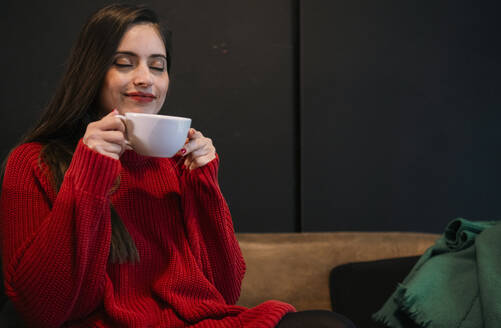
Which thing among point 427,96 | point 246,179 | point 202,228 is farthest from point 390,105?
point 202,228

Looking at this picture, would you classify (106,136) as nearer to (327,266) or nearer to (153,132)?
(153,132)

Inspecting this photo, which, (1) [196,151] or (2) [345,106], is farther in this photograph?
(2) [345,106]

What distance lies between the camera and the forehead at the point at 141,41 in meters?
1.14

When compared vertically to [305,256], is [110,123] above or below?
above

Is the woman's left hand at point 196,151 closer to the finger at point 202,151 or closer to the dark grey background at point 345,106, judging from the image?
the finger at point 202,151

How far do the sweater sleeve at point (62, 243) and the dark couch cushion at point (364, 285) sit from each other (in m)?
0.96

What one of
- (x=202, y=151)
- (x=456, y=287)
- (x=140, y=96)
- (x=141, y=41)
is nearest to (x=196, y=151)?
(x=202, y=151)

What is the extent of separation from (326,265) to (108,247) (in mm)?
1008

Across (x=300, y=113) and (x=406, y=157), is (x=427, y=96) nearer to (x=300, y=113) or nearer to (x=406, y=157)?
(x=406, y=157)

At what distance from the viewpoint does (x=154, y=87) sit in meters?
1.16

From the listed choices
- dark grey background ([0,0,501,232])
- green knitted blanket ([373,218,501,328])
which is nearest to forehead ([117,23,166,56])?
dark grey background ([0,0,501,232])

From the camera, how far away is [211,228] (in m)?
1.19

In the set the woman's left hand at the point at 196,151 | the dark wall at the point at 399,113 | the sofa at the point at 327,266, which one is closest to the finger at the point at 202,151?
the woman's left hand at the point at 196,151

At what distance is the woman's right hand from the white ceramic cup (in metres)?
0.02
